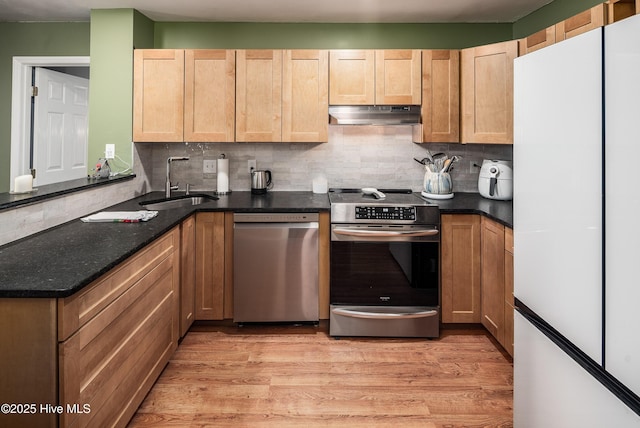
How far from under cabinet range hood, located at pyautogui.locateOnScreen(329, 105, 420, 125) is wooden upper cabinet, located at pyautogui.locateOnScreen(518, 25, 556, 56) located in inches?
31.7

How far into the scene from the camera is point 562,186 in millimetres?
1312

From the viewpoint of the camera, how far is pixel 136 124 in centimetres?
337

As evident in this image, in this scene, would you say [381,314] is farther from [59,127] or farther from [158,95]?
[59,127]

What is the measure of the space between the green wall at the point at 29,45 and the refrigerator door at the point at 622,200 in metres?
3.86

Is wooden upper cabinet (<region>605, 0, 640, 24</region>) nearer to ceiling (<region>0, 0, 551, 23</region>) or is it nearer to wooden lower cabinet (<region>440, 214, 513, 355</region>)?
wooden lower cabinet (<region>440, 214, 513, 355</region>)

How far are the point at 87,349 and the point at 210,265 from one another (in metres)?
1.63

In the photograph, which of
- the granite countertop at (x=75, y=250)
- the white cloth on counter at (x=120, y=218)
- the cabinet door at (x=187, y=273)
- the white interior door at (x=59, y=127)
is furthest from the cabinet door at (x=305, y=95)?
the white interior door at (x=59, y=127)

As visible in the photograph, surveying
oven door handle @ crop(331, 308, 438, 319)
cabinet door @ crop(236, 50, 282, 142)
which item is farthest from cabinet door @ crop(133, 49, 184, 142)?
oven door handle @ crop(331, 308, 438, 319)

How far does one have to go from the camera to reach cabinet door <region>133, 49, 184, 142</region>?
335 centimetres

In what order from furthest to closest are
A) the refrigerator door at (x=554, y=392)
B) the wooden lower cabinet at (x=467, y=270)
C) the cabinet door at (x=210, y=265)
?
the cabinet door at (x=210, y=265) < the wooden lower cabinet at (x=467, y=270) < the refrigerator door at (x=554, y=392)

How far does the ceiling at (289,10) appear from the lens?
10.4ft

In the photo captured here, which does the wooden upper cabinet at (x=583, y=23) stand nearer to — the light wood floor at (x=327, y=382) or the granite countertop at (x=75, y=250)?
the granite countertop at (x=75, y=250)

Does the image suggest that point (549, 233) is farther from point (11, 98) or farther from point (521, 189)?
point (11, 98)

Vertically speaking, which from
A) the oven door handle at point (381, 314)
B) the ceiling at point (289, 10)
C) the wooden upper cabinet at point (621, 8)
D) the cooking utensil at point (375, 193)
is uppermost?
the ceiling at point (289, 10)
